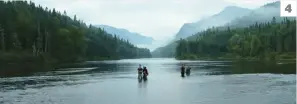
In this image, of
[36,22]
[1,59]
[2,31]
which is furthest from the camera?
[36,22]

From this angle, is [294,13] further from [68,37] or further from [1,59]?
[68,37]

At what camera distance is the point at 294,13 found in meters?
27.8

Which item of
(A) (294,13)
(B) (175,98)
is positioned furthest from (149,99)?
(A) (294,13)

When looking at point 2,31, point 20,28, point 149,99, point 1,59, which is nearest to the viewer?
point 149,99

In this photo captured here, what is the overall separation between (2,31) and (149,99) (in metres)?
145

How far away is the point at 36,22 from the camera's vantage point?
195 m

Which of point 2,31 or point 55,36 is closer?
point 2,31

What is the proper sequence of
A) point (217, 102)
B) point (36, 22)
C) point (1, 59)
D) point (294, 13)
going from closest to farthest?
point (294, 13), point (217, 102), point (1, 59), point (36, 22)

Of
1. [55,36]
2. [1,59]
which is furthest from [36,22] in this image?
[1,59]

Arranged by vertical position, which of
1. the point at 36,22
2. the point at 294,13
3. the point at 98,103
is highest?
the point at 36,22

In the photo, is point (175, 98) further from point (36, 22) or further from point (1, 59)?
point (36, 22)

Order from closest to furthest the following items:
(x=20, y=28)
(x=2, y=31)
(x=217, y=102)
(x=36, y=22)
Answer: (x=217, y=102) → (x=2, y=31) → (x=20, y=28) → (x=36, y=22)

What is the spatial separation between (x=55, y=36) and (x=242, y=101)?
174 m

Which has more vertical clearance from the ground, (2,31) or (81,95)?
(2,31)
